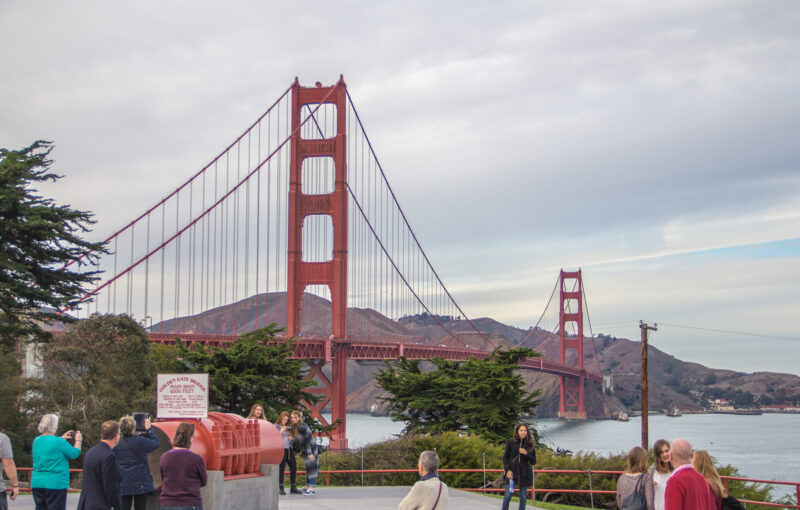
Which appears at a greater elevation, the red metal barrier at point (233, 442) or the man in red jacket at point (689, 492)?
the man in red jacket at point (689, 492)

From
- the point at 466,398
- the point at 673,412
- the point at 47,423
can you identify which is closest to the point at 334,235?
the point at 466,398

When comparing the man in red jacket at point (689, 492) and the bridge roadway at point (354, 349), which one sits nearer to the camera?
the man in red jacket at point (689, 492)

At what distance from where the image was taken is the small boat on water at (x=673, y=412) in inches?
6806

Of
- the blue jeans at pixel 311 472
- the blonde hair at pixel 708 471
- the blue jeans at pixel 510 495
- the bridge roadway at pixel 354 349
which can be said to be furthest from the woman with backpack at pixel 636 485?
the bridge roadway at pixel 354 349

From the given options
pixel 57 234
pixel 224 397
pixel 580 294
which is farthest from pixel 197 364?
pixel 580 294

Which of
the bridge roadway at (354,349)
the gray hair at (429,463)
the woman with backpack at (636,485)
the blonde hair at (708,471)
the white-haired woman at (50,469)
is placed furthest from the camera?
the bridge roadway at (354,349)

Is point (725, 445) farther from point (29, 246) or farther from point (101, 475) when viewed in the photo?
point (101, 475)

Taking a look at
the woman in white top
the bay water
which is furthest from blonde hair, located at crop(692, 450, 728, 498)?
the bay water

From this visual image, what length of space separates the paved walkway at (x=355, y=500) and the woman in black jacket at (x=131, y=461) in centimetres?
471

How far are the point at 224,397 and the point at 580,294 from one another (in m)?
99.3

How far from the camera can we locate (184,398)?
12.1 m

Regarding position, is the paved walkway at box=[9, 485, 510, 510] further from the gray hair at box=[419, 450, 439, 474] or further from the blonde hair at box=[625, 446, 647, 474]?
the gray hair at box=[419, 450, 439, 474]

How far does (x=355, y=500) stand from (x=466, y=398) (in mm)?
19705

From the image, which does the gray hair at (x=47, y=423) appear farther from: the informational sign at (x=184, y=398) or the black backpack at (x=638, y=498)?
the black backpack at (x=638, y=498)
